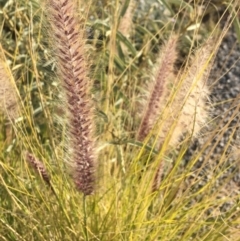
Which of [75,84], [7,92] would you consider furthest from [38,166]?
[75,84]

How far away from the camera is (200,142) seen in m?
2.37

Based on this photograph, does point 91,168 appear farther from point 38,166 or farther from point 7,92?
point 7,92

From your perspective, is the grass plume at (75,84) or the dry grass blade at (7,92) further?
the dry grass blade at (7,92)

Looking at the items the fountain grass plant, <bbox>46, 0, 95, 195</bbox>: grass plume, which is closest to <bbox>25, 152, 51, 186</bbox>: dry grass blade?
the fountain grass plant

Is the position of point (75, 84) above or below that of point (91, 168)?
above

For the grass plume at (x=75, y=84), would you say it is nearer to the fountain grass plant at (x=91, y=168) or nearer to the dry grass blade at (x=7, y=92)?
the fountain grass plant at (x=91, y=168)

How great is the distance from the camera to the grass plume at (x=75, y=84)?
112cm

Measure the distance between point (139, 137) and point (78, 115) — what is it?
0.39 m

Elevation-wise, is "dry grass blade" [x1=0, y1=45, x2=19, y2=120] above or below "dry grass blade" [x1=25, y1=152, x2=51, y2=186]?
above

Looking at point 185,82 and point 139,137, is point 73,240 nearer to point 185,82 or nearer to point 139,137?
point 139,137

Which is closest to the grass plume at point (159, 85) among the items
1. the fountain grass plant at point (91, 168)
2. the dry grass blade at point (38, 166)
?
the fountain grass plant at point (91, 168)

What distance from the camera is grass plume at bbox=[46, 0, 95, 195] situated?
3.68ft

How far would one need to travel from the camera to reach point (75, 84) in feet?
3.82

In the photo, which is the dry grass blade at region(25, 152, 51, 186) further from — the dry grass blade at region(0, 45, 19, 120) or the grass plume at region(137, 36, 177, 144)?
the grass plume at region(137, 36, 177, 144)
